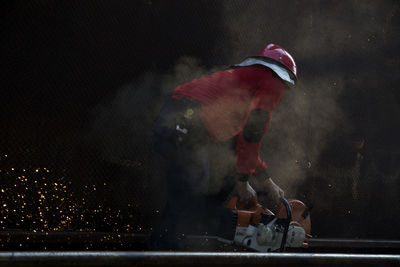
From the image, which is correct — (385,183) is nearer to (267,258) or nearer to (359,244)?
(359,244)

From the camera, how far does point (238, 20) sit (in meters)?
4.44

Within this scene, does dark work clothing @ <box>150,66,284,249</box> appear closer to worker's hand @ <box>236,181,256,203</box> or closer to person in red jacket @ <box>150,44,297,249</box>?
person in red jacket @ <box>150,44,297,249</box>

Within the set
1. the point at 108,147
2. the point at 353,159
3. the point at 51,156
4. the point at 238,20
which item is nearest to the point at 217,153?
the point at 108,147

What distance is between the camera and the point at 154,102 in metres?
3.99

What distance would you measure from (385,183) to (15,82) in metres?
5.14

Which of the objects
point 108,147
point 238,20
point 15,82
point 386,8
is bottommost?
point 108,147

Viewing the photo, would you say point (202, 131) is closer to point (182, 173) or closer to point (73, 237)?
point (182, 173)

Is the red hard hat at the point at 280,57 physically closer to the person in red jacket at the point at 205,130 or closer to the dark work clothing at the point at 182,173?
the person in red jacket at the point at 205,130

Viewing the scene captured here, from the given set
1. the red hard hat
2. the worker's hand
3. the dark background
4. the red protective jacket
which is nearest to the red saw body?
the worker's hand

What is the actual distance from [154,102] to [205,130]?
137 cm

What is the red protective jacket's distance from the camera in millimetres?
2715

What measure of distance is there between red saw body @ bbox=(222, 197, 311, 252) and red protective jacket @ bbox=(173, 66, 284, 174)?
350 mm

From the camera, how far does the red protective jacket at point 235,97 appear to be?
107 inches

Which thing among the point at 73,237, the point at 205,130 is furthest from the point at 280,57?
the point at 73,237
